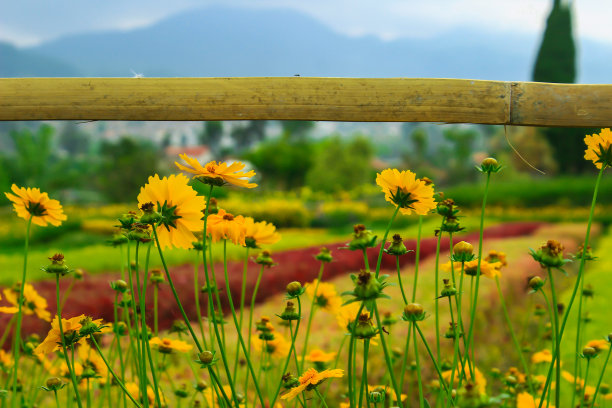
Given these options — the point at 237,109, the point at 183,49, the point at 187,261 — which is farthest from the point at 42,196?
the point at 183,49

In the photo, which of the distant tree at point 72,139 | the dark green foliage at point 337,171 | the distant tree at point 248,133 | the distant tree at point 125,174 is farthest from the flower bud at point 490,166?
the distant tree at point 72,139

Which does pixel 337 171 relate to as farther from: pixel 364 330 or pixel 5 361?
pixel 364 330

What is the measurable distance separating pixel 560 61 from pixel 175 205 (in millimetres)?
14146

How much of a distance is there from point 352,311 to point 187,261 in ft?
15.0

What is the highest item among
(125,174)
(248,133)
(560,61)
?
(560,61)

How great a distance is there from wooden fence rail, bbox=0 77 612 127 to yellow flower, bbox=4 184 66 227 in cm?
21

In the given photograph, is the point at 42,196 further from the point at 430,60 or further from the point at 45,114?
the point at 430,60

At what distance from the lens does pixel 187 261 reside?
5.52m

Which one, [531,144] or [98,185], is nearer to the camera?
[98,185]

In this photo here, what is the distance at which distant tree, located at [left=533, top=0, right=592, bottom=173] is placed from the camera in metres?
13.3

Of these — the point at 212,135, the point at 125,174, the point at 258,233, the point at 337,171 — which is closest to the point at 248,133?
the point at 212,135

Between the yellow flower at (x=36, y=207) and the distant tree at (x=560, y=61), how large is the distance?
13640 millimetres

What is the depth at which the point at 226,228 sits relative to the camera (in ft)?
2.95

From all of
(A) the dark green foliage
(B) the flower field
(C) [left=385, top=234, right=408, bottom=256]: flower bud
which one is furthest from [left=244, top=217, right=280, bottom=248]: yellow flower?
(A) the dark green foliage
